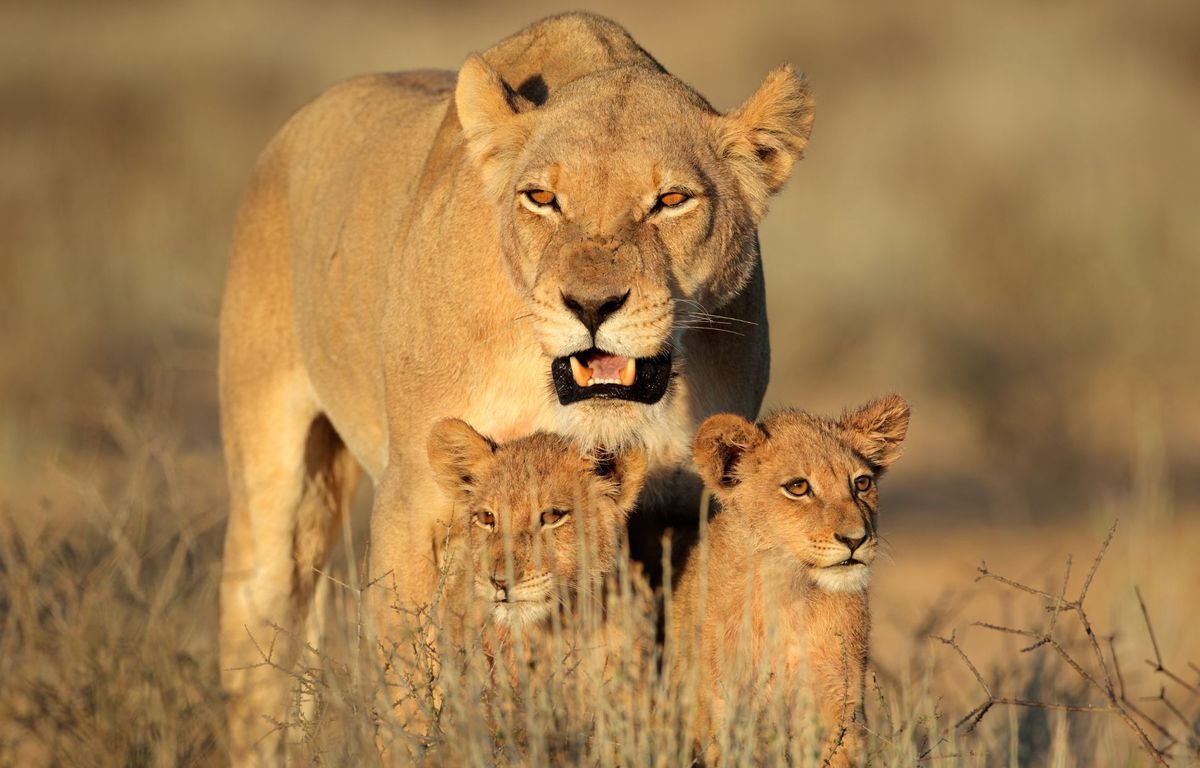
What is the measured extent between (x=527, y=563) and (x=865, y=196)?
13.3 meters

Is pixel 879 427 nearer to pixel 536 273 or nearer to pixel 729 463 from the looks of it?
pixel 729 463

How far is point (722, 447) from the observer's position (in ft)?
14.2

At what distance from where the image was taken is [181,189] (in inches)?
647

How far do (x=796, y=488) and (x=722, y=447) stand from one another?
228 mm

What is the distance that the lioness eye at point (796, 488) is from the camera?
165 inches

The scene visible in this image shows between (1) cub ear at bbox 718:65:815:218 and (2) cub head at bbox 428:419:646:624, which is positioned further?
(1) cub ear at bbox 718:65:815:218

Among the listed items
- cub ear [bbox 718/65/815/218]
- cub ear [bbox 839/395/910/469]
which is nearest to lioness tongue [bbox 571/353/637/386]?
cub ear [bbox 839/395/910/469]

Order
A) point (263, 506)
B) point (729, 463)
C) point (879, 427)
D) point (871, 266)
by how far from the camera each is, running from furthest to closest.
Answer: point (871, 266) < point (263, 506) < point (879, 427) < point (729, 463)

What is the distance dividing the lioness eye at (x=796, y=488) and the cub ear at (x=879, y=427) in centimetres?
28

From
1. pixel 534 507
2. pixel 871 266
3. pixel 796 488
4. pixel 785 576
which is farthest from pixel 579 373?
pixel 871 266

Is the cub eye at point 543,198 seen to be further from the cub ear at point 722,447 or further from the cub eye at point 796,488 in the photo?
the cub eye at point 796,488

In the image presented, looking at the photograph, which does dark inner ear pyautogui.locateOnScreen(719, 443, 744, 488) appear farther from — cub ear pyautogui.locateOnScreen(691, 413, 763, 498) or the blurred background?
the blurred background

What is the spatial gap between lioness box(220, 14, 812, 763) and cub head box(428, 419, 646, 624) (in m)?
0.11

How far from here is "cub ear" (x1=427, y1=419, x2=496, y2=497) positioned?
14.5 feet
